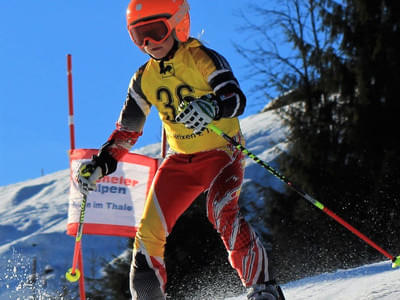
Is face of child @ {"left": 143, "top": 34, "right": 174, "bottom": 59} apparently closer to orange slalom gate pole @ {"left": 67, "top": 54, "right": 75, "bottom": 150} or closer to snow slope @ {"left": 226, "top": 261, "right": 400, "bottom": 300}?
snow slope @ {"left": 226, "top": 261, "right": 400, "bottom": 300}

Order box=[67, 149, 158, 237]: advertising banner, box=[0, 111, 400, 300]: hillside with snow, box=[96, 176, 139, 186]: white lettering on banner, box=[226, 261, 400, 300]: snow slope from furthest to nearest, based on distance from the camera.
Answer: box=[0, 111, 400, 300]: hillside with snow
box=[96, 176, 139, 186]: white lettering on banner
box=[67, 149, 158, 237]: advertising banner
box=[226, 261, 400, 300]: snow slope

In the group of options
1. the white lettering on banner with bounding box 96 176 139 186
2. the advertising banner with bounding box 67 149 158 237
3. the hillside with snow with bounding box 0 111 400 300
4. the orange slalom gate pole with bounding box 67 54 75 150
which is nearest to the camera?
the orange slalom gate pole with bounding box 67 54 75 150

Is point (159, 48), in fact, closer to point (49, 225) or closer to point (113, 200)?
point (113, 200)

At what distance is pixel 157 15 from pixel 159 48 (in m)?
0.21

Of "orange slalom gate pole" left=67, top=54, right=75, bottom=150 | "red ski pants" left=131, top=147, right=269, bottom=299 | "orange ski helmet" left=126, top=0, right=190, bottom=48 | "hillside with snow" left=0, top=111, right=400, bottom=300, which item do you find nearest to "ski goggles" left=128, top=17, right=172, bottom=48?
"orange ski helmet" left=126, top=0, right=190, bottom=48

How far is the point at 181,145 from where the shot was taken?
4148 millimetres

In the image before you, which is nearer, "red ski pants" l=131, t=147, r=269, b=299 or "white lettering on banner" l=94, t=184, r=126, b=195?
"red ski pants" l=131, t=147, r=269, b=299

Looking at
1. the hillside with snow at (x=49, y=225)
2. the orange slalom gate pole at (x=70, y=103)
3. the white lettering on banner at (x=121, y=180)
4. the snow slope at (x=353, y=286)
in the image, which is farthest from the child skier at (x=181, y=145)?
the hillside with snow at (x=49, y=225)

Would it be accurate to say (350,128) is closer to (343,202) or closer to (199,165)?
(343,202)

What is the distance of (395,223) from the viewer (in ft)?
46.5

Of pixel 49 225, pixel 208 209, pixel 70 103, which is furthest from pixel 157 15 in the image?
pixel 49 225

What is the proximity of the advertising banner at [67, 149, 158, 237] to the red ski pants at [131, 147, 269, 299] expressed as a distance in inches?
194

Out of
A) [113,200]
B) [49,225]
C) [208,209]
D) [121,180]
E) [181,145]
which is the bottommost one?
[208,209]

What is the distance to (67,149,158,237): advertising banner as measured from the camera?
8922mm
